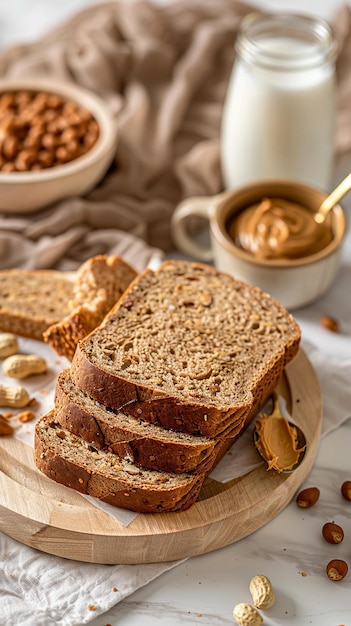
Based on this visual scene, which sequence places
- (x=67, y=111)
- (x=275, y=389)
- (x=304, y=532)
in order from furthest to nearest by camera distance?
(x=67, y=111) → (x=275, y=389) → (x=304, y=532)

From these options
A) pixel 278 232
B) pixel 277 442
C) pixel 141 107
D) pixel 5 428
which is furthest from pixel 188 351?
pixel 141 107

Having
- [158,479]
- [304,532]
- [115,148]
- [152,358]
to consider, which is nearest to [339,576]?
[304,532]

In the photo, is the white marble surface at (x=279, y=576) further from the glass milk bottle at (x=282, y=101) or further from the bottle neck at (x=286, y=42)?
the bottle neck at (x=286, y=42)

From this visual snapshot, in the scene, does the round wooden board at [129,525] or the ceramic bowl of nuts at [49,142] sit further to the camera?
the ceramic bowl of nuts at [49,142]

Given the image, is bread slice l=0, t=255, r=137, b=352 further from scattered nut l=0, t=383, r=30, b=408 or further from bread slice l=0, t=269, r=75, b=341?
scattered nut l=0, t=383, r=30, b=408

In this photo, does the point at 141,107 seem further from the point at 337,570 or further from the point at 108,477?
the point at 337,570

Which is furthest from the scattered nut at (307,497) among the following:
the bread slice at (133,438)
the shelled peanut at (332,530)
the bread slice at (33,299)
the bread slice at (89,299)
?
the bread slice at (33,299)

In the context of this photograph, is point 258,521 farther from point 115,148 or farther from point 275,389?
point 115,148
